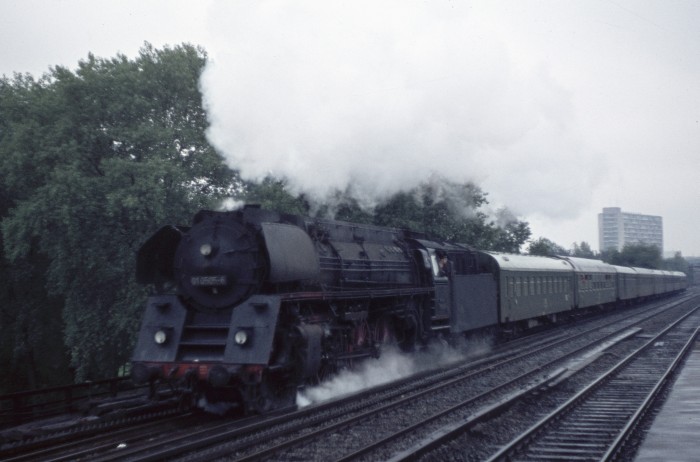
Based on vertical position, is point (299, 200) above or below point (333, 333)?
above

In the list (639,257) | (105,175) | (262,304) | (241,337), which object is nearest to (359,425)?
(241,337)

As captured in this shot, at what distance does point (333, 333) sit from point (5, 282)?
19.8 metres

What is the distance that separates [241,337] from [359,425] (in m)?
2.18

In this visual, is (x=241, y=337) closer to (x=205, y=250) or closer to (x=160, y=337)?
(x=160, y=337)

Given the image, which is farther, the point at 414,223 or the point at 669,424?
the point at 414,223

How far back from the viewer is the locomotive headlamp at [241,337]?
988 cm

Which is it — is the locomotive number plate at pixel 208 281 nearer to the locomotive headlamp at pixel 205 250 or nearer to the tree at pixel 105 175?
the locomotive headlamp at pixel 205 250

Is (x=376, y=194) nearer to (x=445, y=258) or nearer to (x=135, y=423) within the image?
(x=445, y=258)

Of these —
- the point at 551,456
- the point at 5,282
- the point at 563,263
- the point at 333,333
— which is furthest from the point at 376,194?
the point at 5,282

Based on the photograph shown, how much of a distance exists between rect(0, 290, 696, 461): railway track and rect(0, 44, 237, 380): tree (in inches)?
415

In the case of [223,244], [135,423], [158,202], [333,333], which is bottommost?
[135,423]

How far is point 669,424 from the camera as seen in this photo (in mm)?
9711

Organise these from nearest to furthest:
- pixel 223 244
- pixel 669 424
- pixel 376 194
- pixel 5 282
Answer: pixel 669 424 → pixel 223 244 → pixel 376 194 → pixel 5 282

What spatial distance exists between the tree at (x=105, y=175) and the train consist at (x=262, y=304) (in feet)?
27.3
